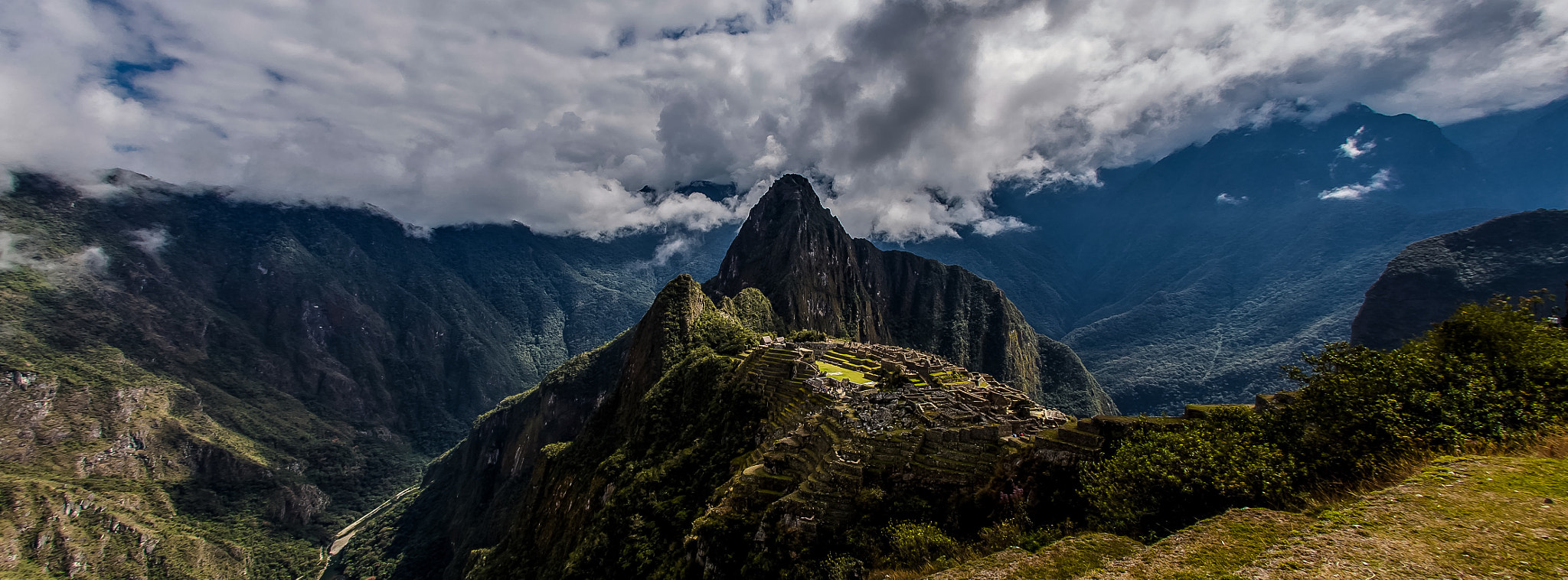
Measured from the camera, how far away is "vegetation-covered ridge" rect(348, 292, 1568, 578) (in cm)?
1675

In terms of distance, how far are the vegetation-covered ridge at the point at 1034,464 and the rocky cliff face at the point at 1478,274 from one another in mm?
248762

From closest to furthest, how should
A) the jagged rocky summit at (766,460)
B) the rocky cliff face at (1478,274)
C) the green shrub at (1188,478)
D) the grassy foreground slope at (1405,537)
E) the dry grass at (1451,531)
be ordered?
the dry grass at (1451,531) < the grassy foreground slope at (1405,537) < the green shrub at (1188,478) < the jagged rocky summit at (766,460) < the rocky cliff face at (1478,274)

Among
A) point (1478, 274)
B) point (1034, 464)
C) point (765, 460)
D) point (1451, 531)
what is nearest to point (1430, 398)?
point (1451, 531)

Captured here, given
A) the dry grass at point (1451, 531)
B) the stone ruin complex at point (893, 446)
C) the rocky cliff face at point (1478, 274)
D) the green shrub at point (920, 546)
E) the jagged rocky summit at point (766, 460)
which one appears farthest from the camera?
the rocky cliff face at point (1478, 274)

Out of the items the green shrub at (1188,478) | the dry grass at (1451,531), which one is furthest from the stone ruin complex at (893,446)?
the dry grass at (1451,531)

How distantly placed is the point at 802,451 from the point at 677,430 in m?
43.2

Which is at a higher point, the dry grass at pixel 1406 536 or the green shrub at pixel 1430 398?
the green shrub at pixel 1430 398

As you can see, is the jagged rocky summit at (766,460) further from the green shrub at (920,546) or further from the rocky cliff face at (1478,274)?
the rocky cliff face at (1478,274)

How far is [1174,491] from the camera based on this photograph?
18.8m

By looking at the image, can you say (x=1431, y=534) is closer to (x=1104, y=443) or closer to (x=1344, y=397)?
(x=1344, y=397)

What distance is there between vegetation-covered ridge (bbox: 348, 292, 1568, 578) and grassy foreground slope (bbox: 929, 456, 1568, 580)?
1.02 ft

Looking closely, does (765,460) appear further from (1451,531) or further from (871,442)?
(1451,531)

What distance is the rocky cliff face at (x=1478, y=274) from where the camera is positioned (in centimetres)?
17950

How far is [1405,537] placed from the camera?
1166cm
